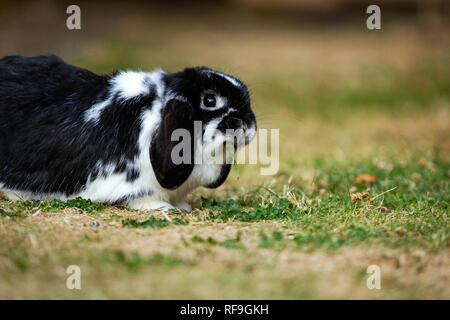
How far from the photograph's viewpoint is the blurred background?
25.6ft

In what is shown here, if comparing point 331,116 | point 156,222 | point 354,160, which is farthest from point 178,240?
point 331,116

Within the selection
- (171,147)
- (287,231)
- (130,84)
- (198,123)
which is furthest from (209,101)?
(287,231)

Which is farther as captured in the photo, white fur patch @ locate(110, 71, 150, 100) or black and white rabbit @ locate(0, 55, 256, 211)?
white fur patch @ locate(110, 71, 150, 100)

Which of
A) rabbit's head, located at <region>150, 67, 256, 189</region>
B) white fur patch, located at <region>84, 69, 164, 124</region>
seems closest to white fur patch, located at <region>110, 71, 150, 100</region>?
white fur patch, located at <region>84, 69, 164, 124</region>

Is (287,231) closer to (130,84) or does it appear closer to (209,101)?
(209,101)

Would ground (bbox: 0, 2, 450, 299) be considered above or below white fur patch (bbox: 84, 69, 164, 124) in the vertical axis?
below

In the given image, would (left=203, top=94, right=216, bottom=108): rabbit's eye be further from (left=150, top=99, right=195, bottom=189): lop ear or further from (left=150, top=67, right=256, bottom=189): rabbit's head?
(left=150, top=99, right=195, bottom=189): lop ear

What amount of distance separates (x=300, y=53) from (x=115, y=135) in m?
8.38

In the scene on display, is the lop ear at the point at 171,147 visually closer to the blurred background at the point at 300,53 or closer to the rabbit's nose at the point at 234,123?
the rabbit's nose at the point at 234,123

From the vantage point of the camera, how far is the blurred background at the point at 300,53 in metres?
7.79

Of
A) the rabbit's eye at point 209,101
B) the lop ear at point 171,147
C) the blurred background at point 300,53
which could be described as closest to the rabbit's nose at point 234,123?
the rabbit's eye at point 209,101

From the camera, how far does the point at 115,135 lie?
3875mm

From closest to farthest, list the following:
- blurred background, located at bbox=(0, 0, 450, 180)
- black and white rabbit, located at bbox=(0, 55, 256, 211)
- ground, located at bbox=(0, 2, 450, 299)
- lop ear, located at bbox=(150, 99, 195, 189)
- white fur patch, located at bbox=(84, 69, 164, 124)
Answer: ground, located at bbox=(0, 2, 450, 299) < lop ear, located at bbox=(150, 99, 195, 189) < black and white rabbit, located at bbox=(0, 55, 256, 211) < white fur patch, located at bbox=(84, 69, 164, 124) < blurred background, located at bbox=(0, 0, 450, 180)
